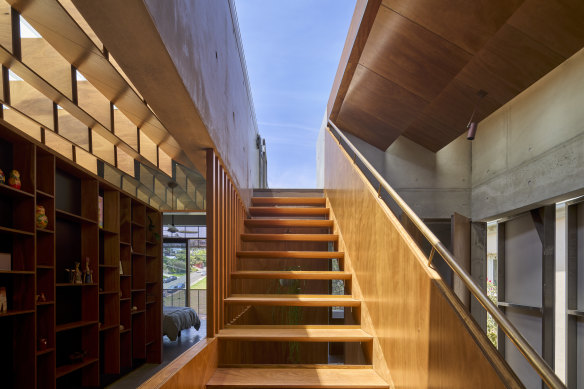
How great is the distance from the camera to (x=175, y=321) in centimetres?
864

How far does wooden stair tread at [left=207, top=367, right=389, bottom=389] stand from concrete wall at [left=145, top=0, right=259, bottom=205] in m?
1.59

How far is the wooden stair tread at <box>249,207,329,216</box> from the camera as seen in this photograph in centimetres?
567

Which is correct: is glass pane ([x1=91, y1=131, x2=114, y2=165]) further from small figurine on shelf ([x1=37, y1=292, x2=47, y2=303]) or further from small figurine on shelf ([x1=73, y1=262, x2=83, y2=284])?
small figurine on shelf ([x1=37, y1=292, x2=47, y2=303])

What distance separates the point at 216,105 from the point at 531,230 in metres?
3.58

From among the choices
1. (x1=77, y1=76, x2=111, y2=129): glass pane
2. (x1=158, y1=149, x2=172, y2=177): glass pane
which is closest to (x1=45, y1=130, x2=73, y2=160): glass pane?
(x1=158, y1=149, x2=172, y2=177): glass pane

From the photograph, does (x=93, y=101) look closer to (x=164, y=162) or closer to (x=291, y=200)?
(x=164, y=162)

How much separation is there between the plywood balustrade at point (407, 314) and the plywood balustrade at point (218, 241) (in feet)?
3.63

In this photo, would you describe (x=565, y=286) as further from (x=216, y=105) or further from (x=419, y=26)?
(x=216, y=105)

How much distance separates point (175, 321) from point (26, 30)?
7.09 meters

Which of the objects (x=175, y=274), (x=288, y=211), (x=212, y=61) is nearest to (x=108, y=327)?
(x=288, y=211)

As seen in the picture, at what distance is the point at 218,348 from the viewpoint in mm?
3100

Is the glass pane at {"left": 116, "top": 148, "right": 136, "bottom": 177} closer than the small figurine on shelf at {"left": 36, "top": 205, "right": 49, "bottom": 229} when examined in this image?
No

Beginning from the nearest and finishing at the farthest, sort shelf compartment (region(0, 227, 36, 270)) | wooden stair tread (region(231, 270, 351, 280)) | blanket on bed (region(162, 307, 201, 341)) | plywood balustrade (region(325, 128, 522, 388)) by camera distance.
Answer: plywood balustrade (region(325, 128, 522, 388)) → wooden stair tread (region(231, 270, 351, 280)) → shelf compartment (region(0, 227, 36, 270)) → blanket on bed (region(162, 307, 201, 341))

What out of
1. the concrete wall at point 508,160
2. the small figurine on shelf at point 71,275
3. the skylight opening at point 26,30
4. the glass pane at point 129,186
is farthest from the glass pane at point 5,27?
the concrete wall at point 508,160
